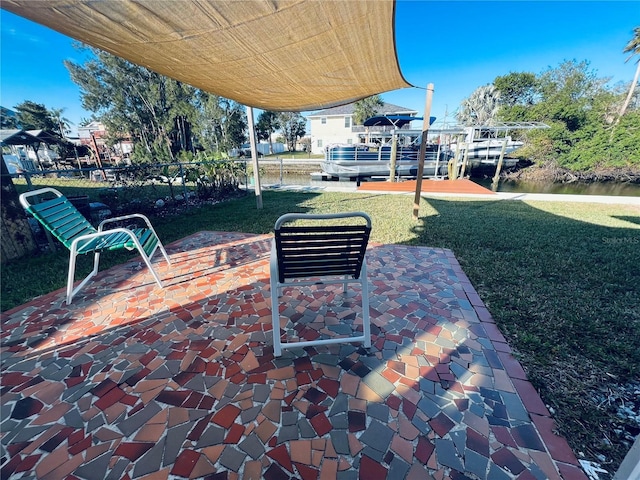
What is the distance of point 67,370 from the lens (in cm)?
195

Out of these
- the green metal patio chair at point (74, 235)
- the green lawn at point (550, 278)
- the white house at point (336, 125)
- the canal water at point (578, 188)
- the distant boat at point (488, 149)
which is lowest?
the canal water at point (578, 188)

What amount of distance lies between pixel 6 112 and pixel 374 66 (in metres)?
53.2

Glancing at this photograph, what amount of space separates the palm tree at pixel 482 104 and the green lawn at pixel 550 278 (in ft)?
132

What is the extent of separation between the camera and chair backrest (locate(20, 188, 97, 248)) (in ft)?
8.64

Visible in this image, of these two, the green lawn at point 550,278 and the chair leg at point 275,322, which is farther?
the chair leg at point 275,322

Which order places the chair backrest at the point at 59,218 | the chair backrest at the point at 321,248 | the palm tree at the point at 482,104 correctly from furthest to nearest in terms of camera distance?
A: the palm tree at the point at 482,104, the chair backrest at the point at 59,218, the chair backrest at the point at 321,248

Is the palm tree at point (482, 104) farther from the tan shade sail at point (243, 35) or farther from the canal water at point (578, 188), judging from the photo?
the tan shade sail at point (243, 35)

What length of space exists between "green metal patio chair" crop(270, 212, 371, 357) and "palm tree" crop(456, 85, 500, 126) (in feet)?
149

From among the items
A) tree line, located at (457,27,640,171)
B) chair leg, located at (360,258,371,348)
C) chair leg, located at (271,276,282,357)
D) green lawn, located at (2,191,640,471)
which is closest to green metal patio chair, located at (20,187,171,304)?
green lawn, located at (2,191,640,471)

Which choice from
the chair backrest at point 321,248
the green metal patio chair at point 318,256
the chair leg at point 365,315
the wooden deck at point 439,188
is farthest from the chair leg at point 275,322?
the wooden deck at point 439,188

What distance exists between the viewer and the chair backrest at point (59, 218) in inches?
104

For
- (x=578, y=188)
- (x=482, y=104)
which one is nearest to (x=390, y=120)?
(x=578, y=188)

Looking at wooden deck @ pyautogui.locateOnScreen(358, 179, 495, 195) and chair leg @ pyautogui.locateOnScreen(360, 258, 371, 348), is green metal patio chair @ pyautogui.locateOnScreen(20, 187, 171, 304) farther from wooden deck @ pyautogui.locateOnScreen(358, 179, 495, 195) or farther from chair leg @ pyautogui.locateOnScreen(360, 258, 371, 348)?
wooden deck @ pyautogui.locateOnScreen(358, 179, 495, 195)

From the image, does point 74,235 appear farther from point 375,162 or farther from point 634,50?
point 634,50
